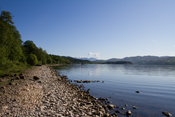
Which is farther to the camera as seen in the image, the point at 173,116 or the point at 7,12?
the point at 7,12

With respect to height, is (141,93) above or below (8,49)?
below

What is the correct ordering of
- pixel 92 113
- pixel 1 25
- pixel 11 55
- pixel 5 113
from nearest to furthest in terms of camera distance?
pixel 5 113, pixel 92 113, pixel 1 25, pixel 11 55

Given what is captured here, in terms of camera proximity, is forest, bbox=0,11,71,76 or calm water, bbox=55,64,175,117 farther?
forest, bbox=0,11,71,76

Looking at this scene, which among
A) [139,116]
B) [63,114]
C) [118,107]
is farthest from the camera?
[118,107]

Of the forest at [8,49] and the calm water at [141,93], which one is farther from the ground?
the forest at [8,49]

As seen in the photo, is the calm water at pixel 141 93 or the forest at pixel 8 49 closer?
the calm water at pixel 141 93

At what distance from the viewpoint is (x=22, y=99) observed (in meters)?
11.4

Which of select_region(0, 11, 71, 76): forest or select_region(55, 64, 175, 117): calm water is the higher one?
select_region(0, 11, 71, 76): forest

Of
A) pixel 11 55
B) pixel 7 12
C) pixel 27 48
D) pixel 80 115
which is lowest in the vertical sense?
pixel 80 115

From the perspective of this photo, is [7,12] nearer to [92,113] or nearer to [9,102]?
[9,102]

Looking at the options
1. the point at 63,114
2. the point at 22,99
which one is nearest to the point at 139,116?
the point at 63,114

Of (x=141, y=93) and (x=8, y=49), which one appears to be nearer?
(x=141, y=93)

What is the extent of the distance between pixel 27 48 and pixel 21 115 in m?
111

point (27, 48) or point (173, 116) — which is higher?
point (27, 48)
